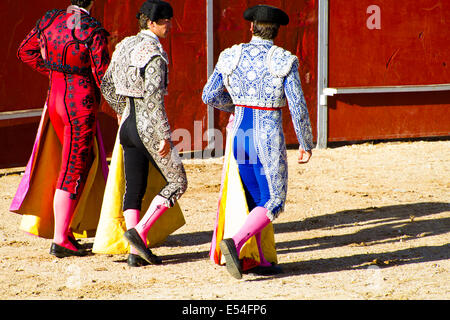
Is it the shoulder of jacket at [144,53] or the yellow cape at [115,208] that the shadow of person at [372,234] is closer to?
the yellow cape at [115,208]

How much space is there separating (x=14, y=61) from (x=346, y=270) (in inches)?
195

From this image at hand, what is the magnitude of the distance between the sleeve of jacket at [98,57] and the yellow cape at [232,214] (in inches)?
38.2

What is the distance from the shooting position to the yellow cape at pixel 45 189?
229 inches

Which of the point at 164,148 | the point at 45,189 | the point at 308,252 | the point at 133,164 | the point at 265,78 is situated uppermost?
the point at 265,78

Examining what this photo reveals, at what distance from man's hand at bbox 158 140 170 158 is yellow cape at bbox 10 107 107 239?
84 cm

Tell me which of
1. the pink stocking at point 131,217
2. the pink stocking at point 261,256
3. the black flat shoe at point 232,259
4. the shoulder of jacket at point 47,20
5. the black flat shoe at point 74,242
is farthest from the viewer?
the black flat shoe at point 74,242

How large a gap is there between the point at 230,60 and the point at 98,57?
97 cm

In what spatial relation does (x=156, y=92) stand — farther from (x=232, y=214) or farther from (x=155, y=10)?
(x=232, y=214)

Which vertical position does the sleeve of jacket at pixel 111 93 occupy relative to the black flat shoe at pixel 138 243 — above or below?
above

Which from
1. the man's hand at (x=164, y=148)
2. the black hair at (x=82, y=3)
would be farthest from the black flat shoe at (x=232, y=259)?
the black hair at (x=82, y=3)

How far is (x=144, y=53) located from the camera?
5.09 m

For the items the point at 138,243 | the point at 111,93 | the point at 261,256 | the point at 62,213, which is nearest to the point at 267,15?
the point at 111,93

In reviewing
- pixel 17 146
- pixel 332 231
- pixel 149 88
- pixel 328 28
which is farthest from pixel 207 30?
pixel 149 88

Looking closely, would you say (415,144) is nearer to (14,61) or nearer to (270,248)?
(14,61)
